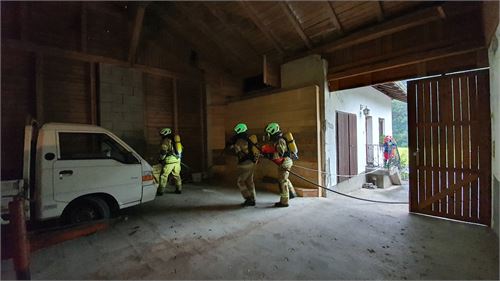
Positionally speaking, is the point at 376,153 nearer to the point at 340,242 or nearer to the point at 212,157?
the point at 212,157

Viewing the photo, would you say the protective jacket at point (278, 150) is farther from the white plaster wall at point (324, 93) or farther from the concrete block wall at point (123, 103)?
the concrete block wall at point (123, 103)

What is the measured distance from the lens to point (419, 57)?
429 centimetres

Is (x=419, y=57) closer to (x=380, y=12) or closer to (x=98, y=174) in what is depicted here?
(x=380, y=12)

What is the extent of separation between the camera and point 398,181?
9.21 m

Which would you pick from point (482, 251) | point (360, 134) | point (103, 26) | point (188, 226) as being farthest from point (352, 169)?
point (103, 26)

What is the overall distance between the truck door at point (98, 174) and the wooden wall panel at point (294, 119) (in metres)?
3.61

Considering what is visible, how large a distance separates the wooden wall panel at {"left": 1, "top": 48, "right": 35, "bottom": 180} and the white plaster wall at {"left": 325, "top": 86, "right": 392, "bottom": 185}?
23.2 ft

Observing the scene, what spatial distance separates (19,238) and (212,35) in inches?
248

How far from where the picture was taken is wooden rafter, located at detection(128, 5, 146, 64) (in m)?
5.40

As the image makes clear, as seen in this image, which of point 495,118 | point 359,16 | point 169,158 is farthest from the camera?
point 169,158

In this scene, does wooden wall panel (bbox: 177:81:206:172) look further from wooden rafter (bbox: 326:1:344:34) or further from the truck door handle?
wooden rafter (bbox: 326:1:344:34)

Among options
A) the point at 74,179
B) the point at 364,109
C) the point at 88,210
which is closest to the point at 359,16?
the point at 364,109

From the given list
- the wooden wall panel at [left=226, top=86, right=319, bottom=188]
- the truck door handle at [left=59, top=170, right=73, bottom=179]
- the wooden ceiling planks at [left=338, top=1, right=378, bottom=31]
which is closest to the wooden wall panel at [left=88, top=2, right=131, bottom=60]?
the wooden wall panel at [left=226, top=86, right=319, bottom=188]

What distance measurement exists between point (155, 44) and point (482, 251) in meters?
8.50
